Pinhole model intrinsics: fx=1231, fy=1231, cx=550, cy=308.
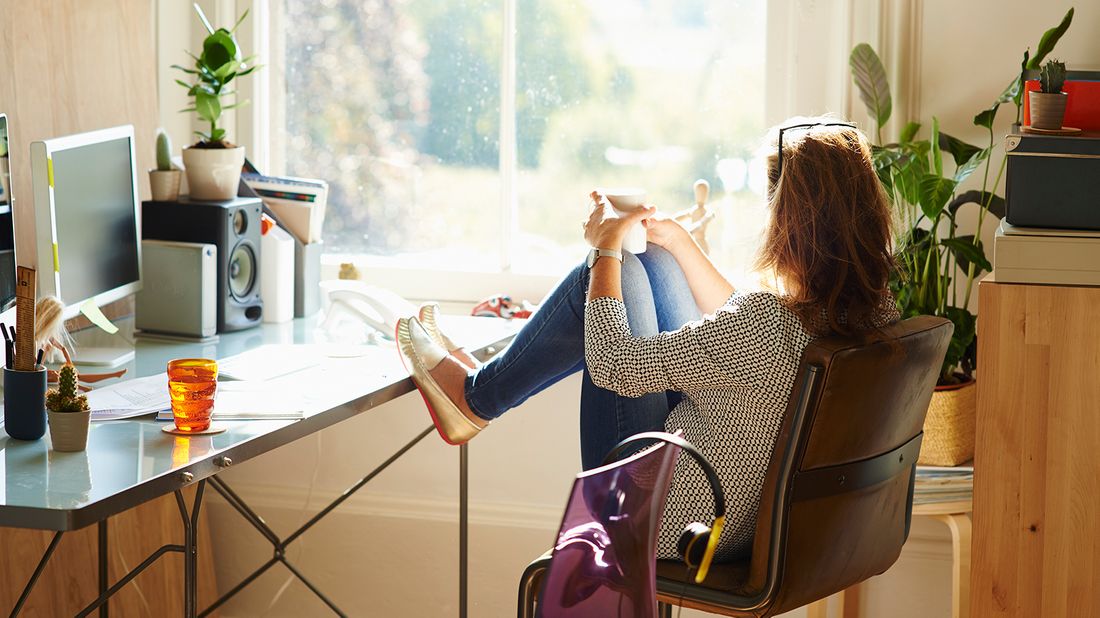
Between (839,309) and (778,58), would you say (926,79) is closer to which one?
(778,58)

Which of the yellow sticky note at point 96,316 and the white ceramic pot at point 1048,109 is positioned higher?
the white ceramic pot at point 1048,109

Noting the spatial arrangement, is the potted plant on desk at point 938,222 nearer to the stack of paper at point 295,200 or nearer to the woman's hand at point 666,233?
the woman's hand at point 666,233

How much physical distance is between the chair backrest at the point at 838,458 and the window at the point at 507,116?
1083 millimetres

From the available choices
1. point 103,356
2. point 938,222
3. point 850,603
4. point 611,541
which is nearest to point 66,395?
point 103,356

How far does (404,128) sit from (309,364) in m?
1.00

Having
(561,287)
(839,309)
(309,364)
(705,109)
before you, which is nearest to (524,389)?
(561,287)

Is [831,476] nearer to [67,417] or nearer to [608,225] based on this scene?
[608,225]

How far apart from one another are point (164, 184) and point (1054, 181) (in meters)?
1.67

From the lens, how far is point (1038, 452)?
1887 millimetres

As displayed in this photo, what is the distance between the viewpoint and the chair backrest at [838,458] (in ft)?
5.29

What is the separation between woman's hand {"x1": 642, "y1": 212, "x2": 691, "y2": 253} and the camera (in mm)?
2236

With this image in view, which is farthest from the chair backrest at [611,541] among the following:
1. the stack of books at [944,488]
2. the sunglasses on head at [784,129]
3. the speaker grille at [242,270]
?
the speaker grille at [242,270]

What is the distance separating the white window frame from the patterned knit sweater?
1.06 metres

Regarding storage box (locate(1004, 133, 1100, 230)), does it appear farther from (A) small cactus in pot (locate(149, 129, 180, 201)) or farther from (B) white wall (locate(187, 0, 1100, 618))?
(A) small cactus in pot (locate(149, 129, 180, 201))
